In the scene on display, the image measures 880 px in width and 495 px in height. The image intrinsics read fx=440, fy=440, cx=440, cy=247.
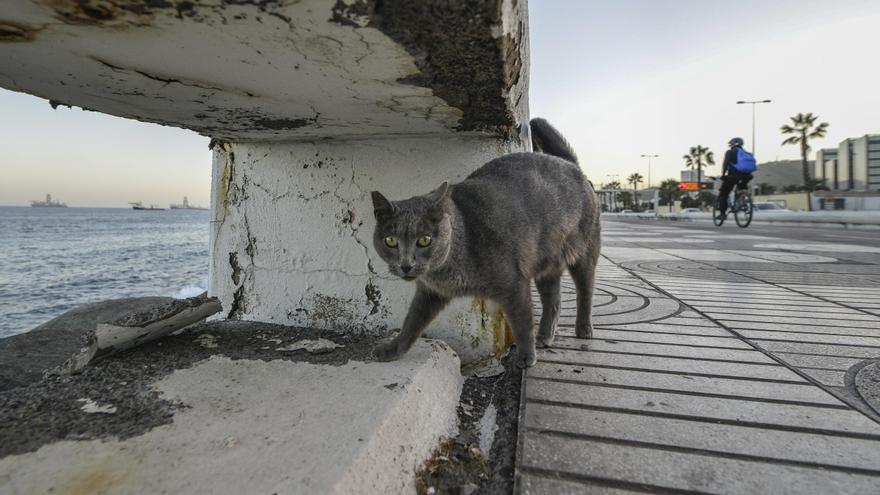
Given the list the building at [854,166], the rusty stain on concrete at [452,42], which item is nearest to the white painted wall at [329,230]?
the rusty stain on concrete at [452,42]

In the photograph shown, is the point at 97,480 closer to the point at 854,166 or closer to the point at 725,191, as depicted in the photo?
the point at 725,191

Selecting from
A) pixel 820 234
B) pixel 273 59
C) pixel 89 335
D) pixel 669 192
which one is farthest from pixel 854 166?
pixel 89 335

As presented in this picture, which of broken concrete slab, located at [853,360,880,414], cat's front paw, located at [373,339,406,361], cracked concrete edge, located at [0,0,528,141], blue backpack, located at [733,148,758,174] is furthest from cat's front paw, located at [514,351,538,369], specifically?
blue backpack, located at [733,148,758,174]

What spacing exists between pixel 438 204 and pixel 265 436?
1.04 m

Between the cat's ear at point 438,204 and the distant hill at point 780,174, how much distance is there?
74982 millimetres

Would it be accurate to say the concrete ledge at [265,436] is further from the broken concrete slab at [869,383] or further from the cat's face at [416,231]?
the broken concrete slab at [869,383]

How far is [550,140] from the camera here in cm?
294

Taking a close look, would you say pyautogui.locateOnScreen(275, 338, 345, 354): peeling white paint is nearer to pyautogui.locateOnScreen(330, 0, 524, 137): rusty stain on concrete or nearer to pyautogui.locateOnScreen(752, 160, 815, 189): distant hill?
pyautogui.locateOnScreen(330, 0, 524, 137): rusty stain on concrete

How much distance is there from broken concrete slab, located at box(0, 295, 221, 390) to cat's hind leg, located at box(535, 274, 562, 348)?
5.35 ft

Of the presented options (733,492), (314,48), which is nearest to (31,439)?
(314,48)

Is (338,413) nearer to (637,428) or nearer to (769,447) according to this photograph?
Answer: (637,428)

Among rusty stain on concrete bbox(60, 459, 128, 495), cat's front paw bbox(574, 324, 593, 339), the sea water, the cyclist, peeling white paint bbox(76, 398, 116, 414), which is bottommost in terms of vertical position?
the sea water

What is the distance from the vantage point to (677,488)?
1.12m

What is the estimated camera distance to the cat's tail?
9.56 feet
